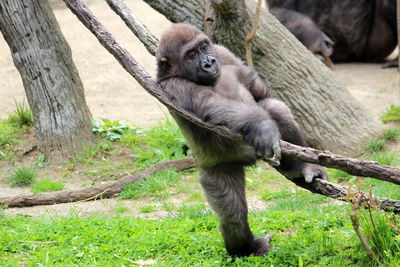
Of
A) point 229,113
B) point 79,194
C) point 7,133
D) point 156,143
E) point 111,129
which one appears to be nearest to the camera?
point 229,113

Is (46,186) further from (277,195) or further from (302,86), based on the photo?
(302,86)

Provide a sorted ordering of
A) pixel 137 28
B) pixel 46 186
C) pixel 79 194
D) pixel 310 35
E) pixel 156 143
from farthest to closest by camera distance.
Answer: pixel 310 35, pixel 156 143, pixel 46 186, pixel 79 194, pixel 137 28

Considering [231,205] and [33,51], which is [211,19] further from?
[231,205]

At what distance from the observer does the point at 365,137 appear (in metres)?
6.88

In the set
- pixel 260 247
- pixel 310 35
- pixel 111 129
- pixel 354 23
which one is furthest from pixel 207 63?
pixel 354 23

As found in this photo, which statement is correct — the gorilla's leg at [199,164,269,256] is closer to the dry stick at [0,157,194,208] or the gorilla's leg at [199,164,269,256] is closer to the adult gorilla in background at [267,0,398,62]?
the dry stick at [0,157,194,208]

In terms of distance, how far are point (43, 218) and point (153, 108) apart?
4085mm

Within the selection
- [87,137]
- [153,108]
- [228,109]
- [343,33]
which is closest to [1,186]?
[87,137]

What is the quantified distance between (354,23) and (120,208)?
7.13 m

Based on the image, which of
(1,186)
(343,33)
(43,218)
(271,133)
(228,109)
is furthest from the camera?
(343,33)

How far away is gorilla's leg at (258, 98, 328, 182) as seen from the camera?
3841 mm

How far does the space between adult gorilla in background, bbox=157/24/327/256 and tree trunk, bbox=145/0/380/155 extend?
2.54m

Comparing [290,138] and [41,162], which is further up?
[290,138]

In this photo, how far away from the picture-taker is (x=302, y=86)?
272 inches
